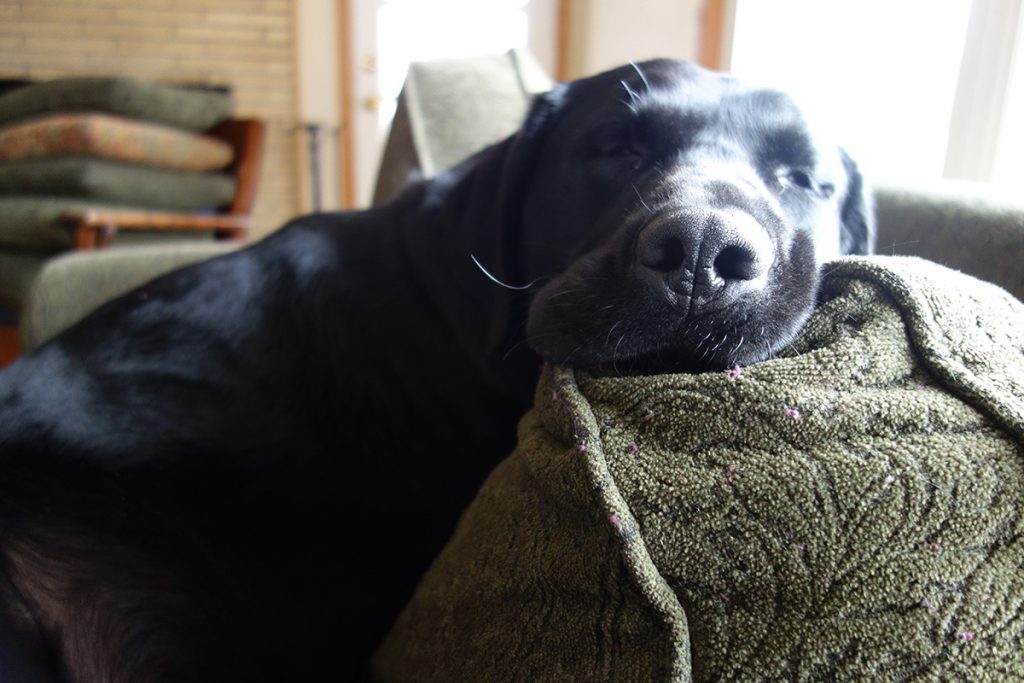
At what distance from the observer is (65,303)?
152cm

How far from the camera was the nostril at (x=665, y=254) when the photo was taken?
23.6 inches

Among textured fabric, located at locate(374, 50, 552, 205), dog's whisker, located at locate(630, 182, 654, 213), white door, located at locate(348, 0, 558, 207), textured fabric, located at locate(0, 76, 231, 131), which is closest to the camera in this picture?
dog's whisker, located at locate(630, 182, 654, 213)

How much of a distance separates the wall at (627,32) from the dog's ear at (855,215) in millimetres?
1924

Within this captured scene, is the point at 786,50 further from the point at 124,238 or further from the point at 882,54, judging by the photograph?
the point at 124,238

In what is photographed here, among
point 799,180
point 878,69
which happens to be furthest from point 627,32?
point 799,180

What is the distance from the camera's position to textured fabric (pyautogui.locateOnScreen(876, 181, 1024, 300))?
909 millimetres

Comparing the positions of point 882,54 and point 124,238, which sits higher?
point 882,54

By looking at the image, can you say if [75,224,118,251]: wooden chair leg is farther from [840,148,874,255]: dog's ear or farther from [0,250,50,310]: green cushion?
[840,148,874,255]: dog's ear

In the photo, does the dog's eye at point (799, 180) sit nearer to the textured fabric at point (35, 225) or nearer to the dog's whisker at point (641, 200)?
the dog's whisker at point (641, 200)

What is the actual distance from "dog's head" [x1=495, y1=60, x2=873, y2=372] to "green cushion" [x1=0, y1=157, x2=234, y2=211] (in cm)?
320

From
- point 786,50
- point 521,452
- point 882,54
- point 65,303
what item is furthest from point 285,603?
point 786,50

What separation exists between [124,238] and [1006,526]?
158 inches

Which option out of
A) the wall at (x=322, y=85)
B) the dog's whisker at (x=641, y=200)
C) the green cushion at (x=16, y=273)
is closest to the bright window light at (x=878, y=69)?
the dog's whisker at (x=641, y=200)

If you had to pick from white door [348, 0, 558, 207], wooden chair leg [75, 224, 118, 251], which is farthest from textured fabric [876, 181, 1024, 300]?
white door [348, 0, 558, 207]
